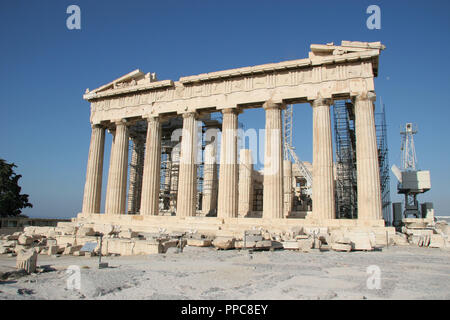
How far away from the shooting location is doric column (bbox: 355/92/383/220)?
19.7 m

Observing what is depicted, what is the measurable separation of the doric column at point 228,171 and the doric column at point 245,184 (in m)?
5.98

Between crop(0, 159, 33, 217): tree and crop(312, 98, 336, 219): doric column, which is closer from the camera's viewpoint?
crop(312, 98, 336, 219): doric column

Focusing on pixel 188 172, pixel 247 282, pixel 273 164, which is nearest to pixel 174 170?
pixel 188 172

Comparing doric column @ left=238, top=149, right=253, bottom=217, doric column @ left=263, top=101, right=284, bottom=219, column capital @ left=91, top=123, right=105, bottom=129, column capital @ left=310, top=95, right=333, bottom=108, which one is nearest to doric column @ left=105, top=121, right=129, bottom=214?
column capital @ left=91, top=123, right=105, bottom=129

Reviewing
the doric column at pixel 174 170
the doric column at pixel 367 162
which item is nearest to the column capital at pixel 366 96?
the doric column at pixel 367 162

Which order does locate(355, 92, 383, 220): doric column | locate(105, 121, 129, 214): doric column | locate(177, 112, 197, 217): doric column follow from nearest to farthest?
locate(355, 92, 383, 220): doric column < locate(177, 112, 197, 217): doric column < locate(105, 121, 129, 214): doric column

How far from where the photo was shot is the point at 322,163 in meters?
21.1

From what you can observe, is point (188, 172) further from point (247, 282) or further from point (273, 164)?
point (247, 282)

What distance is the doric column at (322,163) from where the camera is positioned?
2058 centimetres

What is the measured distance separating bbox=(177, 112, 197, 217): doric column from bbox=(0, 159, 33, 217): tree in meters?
21.1

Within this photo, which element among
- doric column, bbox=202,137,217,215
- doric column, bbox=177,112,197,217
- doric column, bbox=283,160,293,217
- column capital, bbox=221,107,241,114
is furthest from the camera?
doric column, bbox=283,160,293,217

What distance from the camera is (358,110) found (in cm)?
2098

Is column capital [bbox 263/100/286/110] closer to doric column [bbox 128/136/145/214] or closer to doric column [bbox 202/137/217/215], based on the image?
doric column [bbox 202/137/217/215]

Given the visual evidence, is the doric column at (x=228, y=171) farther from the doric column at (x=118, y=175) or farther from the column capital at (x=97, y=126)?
the column capital at (x=97, y=126)
